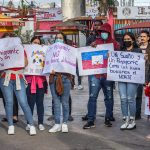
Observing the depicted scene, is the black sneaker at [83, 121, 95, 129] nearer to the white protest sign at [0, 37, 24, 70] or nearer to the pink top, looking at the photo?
the pink top

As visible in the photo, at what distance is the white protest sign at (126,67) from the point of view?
866cm

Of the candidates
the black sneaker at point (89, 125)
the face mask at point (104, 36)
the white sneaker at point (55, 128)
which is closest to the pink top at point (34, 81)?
the white sneaker at point (55, 128)

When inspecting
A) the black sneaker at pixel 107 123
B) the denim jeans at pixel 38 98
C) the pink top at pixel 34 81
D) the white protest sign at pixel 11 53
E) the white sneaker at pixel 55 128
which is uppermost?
the white protest sign at pixel 11 53

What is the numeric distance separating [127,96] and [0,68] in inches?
87.6

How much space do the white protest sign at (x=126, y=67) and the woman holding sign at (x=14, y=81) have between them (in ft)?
5.03

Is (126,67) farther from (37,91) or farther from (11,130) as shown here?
(11,130)

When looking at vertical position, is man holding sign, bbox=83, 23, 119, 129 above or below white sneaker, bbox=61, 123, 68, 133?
above

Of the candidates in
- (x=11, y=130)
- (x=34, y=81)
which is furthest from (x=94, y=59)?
(x=11, y=130)

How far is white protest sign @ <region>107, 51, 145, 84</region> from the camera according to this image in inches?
341

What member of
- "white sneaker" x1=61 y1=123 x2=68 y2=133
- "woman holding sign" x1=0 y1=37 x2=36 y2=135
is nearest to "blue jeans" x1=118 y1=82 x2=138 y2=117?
"white sneaker" x1=61 y1=123 x2=68 y2=133

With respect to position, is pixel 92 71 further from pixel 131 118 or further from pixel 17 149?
pixel 17 149

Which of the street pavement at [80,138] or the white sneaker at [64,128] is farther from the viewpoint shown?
the white sneaker at [64,128]

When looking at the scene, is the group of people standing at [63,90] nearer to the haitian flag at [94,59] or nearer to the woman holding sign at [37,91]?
the woman holding sign at [37,91]

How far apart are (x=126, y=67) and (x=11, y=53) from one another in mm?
2037
